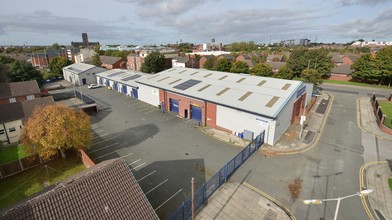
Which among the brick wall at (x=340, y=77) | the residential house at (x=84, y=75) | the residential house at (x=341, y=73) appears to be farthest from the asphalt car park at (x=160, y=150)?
the residential house at (x=341, y=73)

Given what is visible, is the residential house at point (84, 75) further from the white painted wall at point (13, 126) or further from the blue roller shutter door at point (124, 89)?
the white painted wall at point (13, 126)

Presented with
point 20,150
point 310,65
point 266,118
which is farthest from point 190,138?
point 310,65

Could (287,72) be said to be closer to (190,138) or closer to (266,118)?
(266,118)

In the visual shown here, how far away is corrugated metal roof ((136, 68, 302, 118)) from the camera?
26766 millimetres

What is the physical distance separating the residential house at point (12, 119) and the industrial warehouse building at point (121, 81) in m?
20.9

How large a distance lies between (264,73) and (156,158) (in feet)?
168

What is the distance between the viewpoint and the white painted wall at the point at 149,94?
40781 millimetres

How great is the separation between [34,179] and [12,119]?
1348 cm

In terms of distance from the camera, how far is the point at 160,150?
24484mm

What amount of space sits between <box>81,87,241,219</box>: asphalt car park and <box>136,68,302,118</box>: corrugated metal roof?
208 inches

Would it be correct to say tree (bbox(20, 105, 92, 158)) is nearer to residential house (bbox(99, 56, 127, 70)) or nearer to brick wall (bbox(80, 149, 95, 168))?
brick wall (bbox(80, 149, 95, 168))

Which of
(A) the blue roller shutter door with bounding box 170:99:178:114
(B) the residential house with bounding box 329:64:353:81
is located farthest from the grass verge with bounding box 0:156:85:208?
(B) the residential house with bounding box 329:64:353:81

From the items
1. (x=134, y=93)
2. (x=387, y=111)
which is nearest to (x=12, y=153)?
(x=134, y=93)

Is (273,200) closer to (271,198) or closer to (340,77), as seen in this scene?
(271,198)
